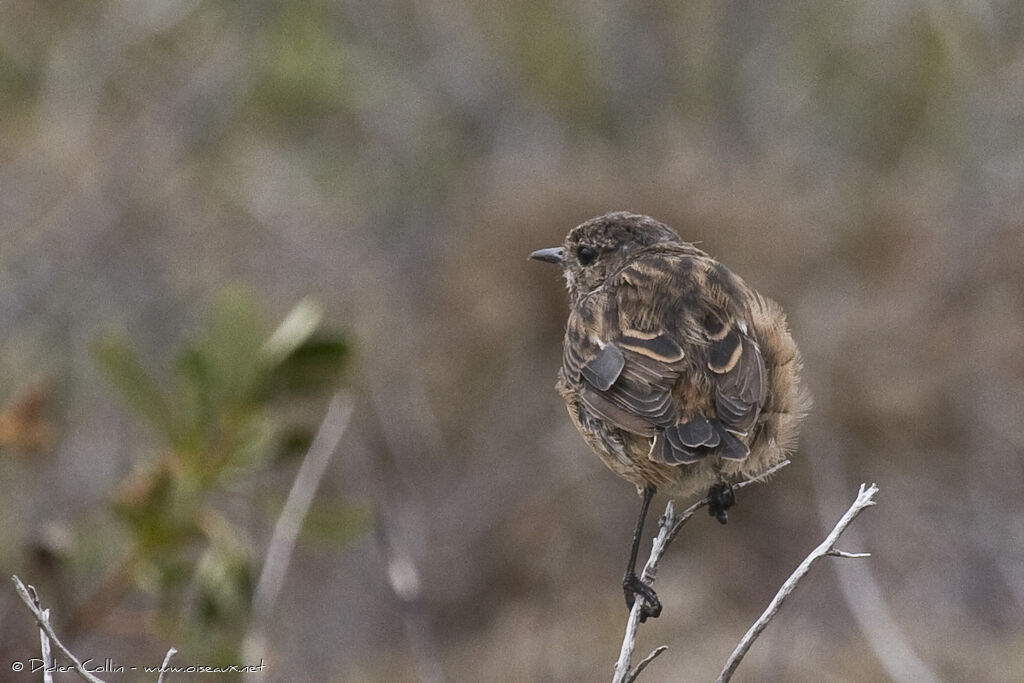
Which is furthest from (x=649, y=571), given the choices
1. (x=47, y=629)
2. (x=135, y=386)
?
(x=135, y=386)

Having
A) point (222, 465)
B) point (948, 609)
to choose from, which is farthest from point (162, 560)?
point (948, 609)

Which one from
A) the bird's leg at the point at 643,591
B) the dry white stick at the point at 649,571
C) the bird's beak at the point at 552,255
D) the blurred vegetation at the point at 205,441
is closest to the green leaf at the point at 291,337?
the blurred vegetation at the point at 205,441

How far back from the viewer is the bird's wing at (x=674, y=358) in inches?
173

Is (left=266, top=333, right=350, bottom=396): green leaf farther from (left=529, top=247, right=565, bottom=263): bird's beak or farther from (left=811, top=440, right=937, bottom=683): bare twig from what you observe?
(left=811, top=440, right=937, bottom=683): bare twig

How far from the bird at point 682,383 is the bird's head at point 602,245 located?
1.67 feet

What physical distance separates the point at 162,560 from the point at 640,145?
9746mm

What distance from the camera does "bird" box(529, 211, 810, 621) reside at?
4422 mm

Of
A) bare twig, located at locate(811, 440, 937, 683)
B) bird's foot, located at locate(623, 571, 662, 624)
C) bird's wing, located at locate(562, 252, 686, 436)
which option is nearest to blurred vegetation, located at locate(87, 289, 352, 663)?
bird's wing, located at locate(562, 252, 686, 436)

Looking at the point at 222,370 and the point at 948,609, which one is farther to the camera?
the point at 948,609

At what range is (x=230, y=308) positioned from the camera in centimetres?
489

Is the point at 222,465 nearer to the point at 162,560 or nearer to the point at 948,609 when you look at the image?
the point at 162,560

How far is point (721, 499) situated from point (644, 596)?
950 mm

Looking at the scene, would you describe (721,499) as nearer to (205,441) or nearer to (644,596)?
(644,596)

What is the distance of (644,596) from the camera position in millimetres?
3852
